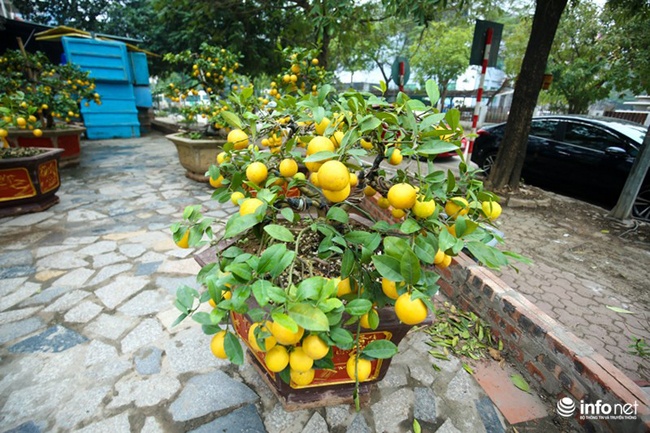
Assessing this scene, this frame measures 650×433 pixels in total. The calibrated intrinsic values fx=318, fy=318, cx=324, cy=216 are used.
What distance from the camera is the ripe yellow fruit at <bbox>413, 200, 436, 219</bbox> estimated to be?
0.98 metres

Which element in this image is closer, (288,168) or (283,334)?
(283,334)

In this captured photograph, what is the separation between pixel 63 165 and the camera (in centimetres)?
580

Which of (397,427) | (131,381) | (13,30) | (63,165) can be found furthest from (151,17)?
(397,427)

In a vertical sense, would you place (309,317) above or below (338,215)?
below

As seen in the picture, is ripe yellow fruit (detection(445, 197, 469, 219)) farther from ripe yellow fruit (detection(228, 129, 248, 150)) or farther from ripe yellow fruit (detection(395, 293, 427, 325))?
ripe yellow fruit (detection(228, 129, 248, 150))

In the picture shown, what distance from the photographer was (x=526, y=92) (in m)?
4.47

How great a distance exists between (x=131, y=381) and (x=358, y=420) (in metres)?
1.22

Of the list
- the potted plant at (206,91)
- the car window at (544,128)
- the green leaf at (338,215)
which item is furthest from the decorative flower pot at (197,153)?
the car window at (544,128)

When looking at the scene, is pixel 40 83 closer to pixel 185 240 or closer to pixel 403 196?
pixel 185 240

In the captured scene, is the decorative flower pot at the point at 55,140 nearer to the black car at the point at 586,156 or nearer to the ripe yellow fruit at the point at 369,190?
the ripe yellow fruit at the point at 369,190

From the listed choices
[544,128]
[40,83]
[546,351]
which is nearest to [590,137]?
[544,128]

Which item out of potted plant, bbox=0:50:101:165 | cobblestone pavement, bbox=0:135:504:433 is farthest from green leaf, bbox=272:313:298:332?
potted plant, bbox=0:50:101:165

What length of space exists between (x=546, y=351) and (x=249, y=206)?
1.74m

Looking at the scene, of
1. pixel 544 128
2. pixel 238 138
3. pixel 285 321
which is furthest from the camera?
pixel 544 128
